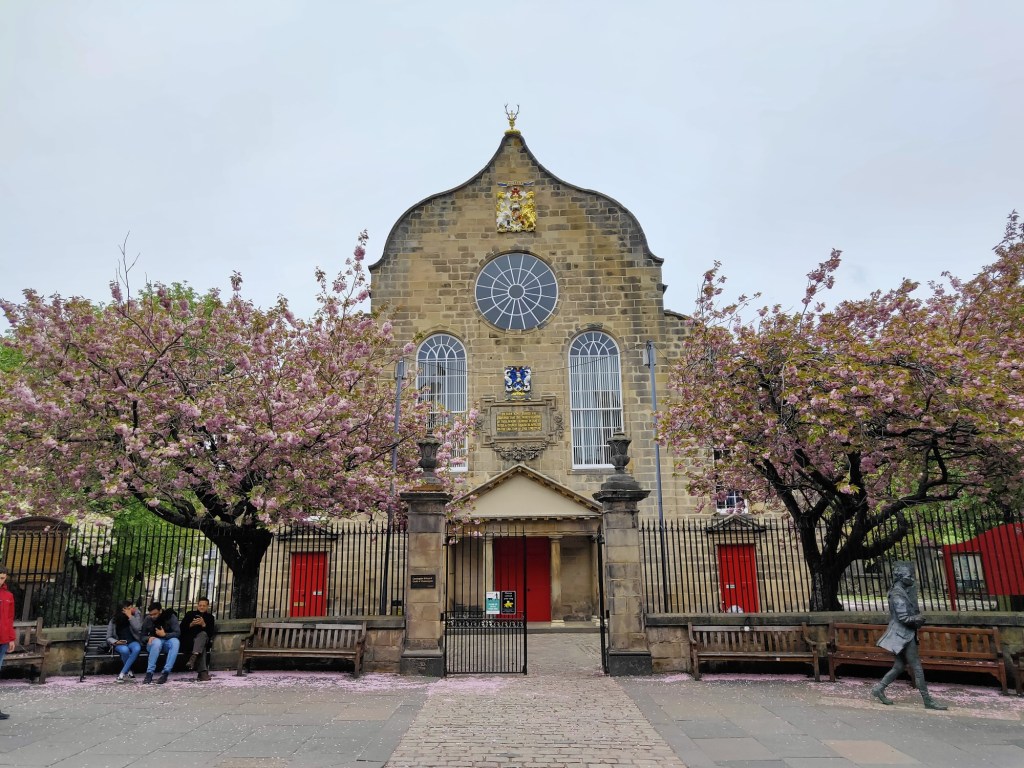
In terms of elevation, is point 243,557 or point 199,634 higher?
point 243,557

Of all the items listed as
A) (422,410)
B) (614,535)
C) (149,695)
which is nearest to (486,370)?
(422,410)

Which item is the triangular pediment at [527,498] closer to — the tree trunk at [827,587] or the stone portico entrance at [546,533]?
the stone portico entrance at [546,533]

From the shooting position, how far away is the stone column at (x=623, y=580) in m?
11.0

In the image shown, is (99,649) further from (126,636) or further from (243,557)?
(243,557)

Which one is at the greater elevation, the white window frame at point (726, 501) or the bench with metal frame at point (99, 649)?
the white window frame at point (726, 501)

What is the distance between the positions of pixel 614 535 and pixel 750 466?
120 inches

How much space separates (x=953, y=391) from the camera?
973 centimetres

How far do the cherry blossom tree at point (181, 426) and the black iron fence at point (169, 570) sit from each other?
29.4 inches

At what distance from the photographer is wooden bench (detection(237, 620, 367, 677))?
36.0 feet

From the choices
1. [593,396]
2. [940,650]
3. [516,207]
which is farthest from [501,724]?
[516,207]

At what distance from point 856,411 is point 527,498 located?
12.3 meters

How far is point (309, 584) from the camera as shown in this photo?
861 inches

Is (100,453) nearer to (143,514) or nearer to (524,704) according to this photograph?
(524,704)

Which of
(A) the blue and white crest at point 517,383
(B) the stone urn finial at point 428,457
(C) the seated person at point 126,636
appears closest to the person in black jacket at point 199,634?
(C) the seated person at point 126,636
